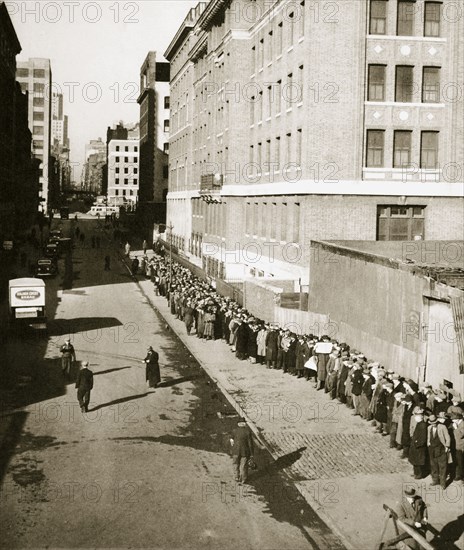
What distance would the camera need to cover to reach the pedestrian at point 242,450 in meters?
14.9

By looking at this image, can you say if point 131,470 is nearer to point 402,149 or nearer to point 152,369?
point 152,369

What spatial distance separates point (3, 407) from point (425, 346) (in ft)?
36.9

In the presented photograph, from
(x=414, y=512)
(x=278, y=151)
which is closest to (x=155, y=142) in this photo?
(x=278, y=151)

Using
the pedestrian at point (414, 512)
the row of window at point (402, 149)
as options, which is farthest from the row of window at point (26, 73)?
the pedestrian at point (414, 512)

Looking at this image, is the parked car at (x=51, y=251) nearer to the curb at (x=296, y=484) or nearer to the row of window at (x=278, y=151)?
the row of window at (x=278, y=151)

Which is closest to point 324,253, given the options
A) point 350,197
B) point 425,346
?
point 350,197

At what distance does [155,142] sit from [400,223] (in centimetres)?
8502

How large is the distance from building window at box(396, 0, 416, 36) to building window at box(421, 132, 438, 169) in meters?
4.52

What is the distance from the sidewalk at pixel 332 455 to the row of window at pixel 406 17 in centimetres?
1705

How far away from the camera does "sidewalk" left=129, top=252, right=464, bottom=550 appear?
13.5 m

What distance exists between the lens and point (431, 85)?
34562mm

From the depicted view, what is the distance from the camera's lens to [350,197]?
1346 inches

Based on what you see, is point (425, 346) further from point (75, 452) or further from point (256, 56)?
point (256, 56)

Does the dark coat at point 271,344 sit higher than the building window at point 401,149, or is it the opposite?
the building window at point 401,149
